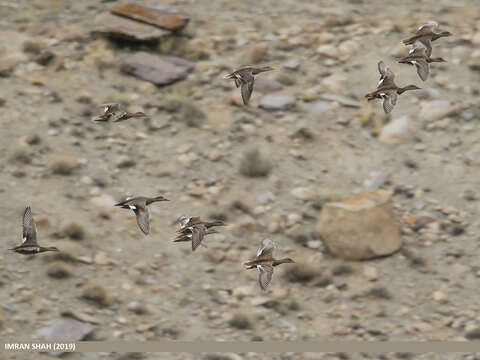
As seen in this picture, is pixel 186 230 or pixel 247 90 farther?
pixel 247 90

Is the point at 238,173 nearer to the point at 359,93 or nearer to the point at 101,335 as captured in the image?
the point at 359,93

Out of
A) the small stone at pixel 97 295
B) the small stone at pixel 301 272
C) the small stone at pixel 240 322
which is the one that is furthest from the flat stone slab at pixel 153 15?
the small stone at pixel 240 322

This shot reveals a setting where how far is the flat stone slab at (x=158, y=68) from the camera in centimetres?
1931

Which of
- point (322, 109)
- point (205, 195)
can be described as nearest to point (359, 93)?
point (322, 109)

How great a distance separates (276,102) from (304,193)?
106 inches

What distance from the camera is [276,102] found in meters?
18.6

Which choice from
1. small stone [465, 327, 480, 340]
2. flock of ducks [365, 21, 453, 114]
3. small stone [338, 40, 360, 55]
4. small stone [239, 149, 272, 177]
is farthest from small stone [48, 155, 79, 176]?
small stone [465, 327, 480, 340]

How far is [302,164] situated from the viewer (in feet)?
56.4

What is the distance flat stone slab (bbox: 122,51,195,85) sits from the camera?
63.4ft

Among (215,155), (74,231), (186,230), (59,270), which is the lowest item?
(59,270)

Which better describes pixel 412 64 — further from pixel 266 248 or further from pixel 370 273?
pixel 370 273

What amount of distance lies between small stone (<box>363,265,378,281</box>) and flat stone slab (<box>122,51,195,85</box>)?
20.2ft

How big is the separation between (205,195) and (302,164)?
1890 millimetres

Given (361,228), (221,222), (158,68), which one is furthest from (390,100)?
(158,68)
